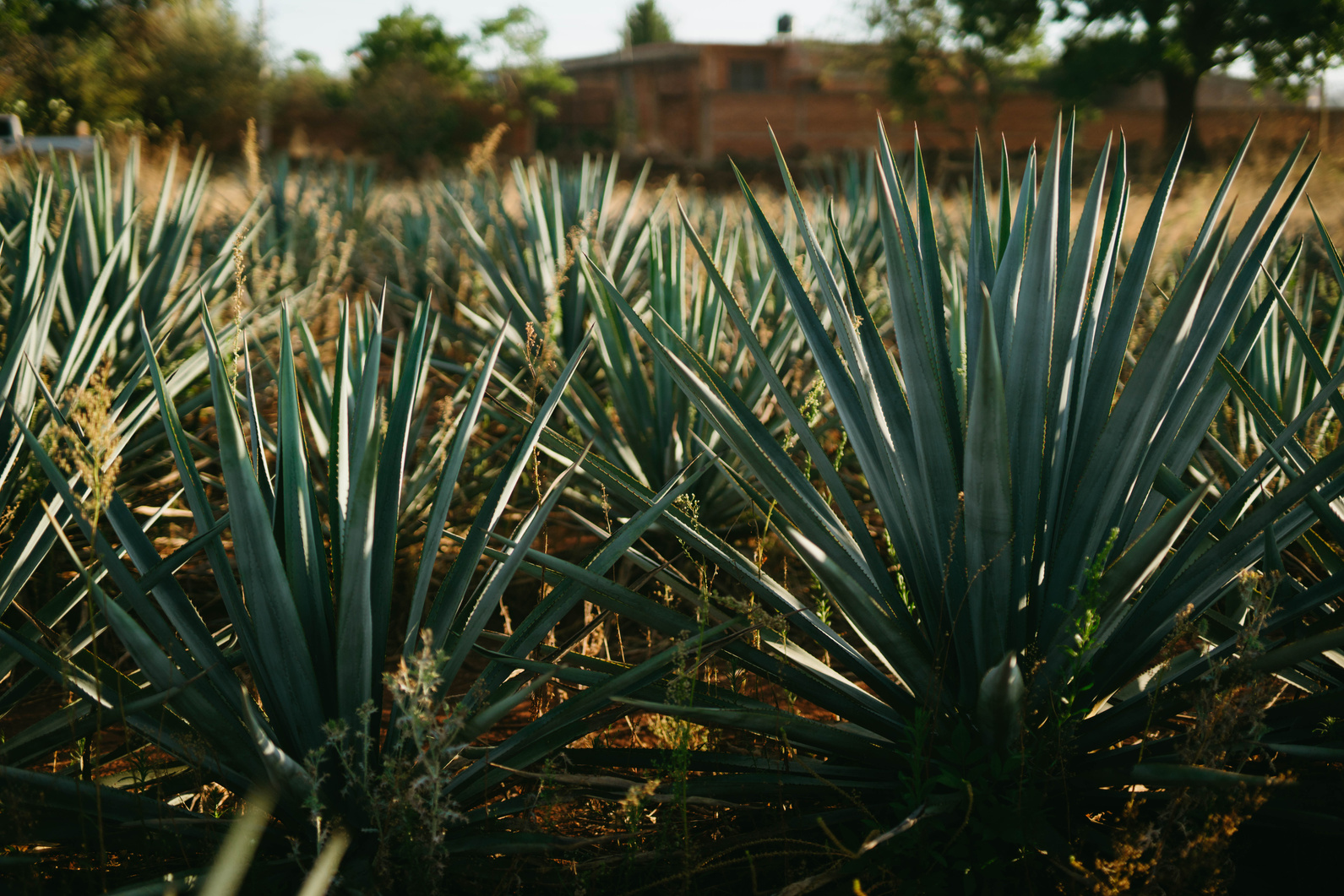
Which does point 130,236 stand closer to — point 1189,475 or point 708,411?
point 708,411

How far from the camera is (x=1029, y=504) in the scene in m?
1.19

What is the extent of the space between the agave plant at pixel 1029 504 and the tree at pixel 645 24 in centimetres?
5128

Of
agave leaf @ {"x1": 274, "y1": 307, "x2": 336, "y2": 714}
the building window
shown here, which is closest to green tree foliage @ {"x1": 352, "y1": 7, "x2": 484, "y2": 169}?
the building window

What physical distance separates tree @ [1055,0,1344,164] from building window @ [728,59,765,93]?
537 inches

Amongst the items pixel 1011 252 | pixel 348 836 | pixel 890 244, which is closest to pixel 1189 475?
pixel 1011 252

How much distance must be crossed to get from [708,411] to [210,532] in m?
0.71

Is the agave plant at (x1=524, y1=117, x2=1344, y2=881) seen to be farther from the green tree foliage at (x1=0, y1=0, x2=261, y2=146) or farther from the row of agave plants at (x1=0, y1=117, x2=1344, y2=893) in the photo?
the green tree foliage at (x1=0, y1=0, x2=261, y2=146)

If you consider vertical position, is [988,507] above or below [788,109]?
below

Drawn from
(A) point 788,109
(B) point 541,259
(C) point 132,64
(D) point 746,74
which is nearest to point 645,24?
(D) point 746,74

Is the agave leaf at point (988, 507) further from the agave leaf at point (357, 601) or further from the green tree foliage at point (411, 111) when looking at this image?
the green tree foliage at point (411, 111)

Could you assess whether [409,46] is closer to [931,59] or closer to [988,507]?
[931,59]

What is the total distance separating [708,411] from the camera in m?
1.21

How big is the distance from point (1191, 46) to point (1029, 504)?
21.5 m

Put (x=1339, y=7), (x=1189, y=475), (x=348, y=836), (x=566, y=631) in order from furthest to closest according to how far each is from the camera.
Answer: (x=1339, y=7), (x=566, y=631), (x=1189, y=475), (x=348, y=836)
